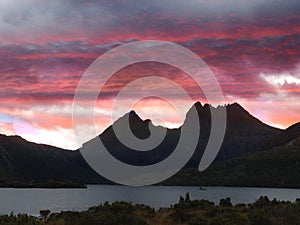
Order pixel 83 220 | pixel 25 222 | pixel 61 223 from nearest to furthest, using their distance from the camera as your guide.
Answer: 1. pixel 25 222
2. pixel 83 220
3. pixel 61 223

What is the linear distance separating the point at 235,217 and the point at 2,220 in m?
18.7

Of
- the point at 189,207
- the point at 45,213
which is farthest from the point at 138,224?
the point at 45,213

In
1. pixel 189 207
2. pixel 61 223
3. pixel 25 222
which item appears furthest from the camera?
pixel 189 207

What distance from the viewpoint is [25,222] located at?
32.5 meters

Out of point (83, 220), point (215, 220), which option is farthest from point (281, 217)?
point (83, 220)

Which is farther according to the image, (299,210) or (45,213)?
(45,213)

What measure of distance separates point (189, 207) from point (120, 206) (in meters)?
13.8

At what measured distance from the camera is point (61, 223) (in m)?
37.2

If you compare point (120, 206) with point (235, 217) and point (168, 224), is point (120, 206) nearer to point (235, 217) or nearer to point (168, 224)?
point (168, 224)

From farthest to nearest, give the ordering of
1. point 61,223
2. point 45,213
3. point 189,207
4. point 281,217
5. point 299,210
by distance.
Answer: point 45,213
point 189,207
point 299,210
point 281,217
point 61,223

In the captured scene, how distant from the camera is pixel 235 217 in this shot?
125ft

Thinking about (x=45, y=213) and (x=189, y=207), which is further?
(x=45, y=213)

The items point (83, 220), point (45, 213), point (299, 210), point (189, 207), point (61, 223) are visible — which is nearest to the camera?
point (83, 220)

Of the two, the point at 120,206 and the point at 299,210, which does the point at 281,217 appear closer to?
the point at 299,210
